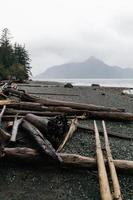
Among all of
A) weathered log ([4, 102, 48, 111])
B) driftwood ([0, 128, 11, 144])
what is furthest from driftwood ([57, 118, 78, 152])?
weathered log ([4, 102, 48, 111])

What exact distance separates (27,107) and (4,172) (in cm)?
568

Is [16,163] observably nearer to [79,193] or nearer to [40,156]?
[40,156]

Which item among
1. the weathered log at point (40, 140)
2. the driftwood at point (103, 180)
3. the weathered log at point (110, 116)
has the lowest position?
the weathered log at point (110, 116)

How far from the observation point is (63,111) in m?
12.8

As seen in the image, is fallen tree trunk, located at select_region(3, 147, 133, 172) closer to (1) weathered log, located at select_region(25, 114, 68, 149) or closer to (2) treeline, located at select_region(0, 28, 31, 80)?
(1) weathered log, located at select_region(25, 114, 68, 149)

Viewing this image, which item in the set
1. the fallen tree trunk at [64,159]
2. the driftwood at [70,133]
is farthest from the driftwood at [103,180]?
the driftwood at [70,133]

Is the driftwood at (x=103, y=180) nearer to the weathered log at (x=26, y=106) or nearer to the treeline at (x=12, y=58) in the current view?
the weathered log at (x=26, y=106)

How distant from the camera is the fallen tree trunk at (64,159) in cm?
707

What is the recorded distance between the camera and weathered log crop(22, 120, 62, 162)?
7113 mm

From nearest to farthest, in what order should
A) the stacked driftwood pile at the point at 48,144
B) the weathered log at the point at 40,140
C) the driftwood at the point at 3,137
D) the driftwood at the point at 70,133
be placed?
the stacked driftwood pile at the point at 48,144
the weathered log at the point at 40,140
the driftwood at the point at 3,137
the driftwood at the point at 70,133

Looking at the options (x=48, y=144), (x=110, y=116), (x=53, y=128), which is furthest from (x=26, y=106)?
(x=48, y=144)

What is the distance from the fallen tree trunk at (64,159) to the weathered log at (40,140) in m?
0.13

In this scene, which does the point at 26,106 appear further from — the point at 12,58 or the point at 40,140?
the point at 12,58

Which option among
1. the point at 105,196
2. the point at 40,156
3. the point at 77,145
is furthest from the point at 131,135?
the point at 105,196
